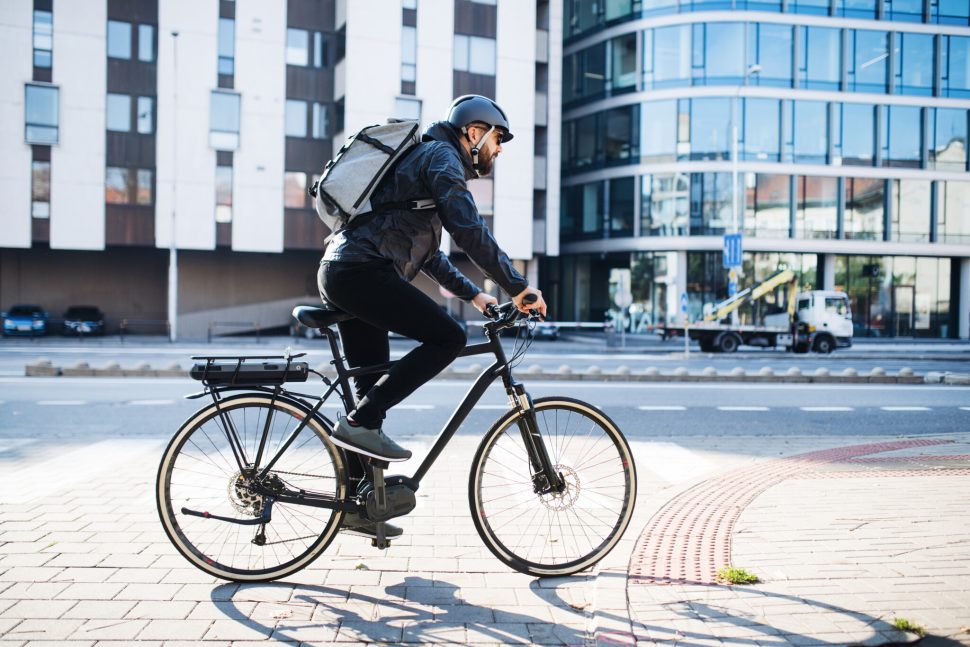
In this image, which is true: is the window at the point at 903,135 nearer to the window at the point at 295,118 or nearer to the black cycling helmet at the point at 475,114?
the window at the point at 295,118

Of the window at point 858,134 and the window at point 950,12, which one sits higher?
the window at point 950,12

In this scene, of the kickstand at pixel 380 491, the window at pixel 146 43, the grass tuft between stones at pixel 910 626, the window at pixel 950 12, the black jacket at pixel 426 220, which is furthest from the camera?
the window at pixel 950 12

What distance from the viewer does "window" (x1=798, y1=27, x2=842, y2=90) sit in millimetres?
39594

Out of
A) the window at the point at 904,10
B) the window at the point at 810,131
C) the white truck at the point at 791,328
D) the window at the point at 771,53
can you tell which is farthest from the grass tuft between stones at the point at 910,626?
the window at the point at 904,10

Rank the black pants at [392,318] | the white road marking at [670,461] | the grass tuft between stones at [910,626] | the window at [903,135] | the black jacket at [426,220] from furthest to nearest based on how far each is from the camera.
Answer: the window at [903,135], the white road marking at [670,461], the black pants at [392,318], the black jacket at [426,220], the grass tuft between stones at [910,626]

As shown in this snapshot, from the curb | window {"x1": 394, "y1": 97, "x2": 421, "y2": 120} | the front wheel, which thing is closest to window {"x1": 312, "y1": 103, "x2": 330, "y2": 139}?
window {"x1": 394, "y1": 97, "x2": 421, "y2": 120}

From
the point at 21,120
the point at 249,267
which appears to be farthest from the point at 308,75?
the point at 21,120

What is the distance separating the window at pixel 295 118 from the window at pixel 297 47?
1781 millimetres

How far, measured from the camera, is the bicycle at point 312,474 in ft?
11.2

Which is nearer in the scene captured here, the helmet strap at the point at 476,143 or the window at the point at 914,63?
the helmet strap at the point at 476,143

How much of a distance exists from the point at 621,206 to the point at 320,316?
129ft

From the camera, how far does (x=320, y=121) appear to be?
34.8 meters

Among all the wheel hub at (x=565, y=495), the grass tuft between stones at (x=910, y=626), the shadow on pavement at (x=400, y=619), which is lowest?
the shadow on pavement at (x=400, y=619)

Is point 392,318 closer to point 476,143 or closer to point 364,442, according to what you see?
point 364,442
